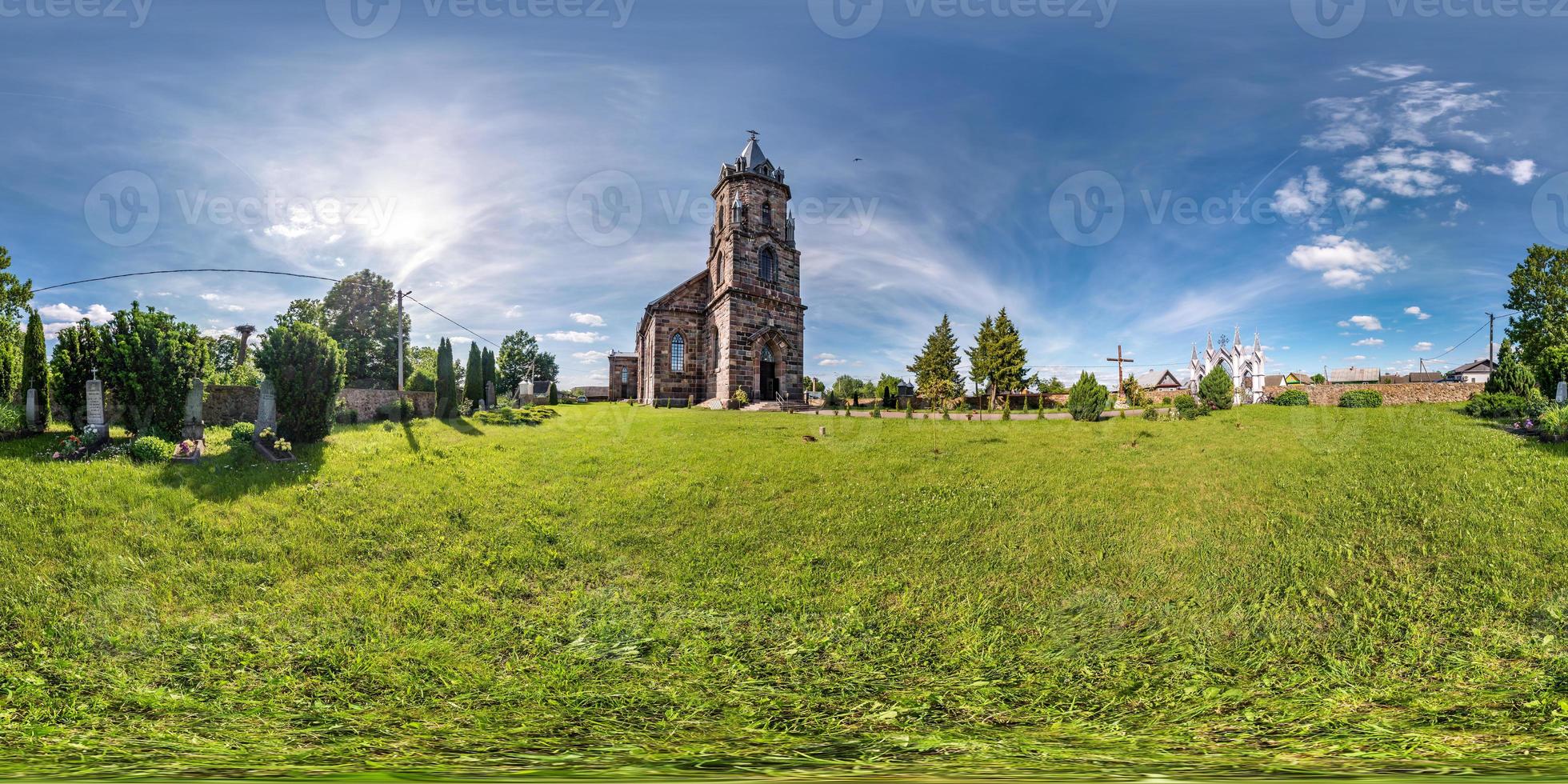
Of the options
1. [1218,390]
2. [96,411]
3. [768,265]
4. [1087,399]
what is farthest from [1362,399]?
[96,411]

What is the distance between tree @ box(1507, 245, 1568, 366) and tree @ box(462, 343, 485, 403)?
4401 centimetres

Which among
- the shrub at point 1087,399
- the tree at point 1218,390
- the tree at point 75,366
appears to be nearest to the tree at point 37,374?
the tree at point 75,366

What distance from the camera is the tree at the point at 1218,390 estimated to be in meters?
19.8

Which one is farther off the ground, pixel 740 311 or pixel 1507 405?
pixel 740 311

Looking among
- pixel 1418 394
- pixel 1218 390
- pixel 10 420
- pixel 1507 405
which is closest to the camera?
pixel 10 420

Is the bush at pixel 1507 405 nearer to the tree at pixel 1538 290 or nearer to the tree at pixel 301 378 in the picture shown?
the tree at pixel 1538 290

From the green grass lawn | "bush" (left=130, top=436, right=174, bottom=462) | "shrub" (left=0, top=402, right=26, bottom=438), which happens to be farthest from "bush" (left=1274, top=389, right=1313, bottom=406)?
"shrub" (left=0, top=402, right=26, bottom=438)

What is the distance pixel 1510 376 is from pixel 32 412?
33250 mm

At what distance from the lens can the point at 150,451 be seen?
7.51 meters

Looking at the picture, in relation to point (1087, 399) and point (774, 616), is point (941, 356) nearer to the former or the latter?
point (1087, 399)

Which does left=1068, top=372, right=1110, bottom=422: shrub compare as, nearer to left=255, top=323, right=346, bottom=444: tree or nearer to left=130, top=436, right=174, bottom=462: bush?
left=255, top=323, right=346, bottom=444: tree

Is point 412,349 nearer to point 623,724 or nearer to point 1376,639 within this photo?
point 623,724

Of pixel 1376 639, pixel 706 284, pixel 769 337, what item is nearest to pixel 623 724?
pixel 1376 639

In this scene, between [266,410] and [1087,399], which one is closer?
[266,410]
